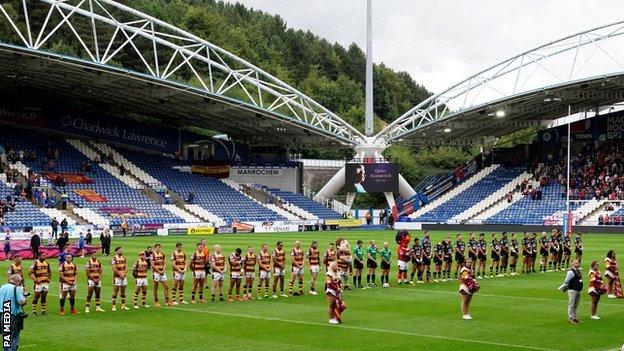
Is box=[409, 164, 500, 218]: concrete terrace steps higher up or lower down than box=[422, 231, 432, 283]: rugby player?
A: higher up

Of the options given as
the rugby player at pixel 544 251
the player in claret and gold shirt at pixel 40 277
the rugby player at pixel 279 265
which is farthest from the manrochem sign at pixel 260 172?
the player in claret and gold shirt at pixel 40 277

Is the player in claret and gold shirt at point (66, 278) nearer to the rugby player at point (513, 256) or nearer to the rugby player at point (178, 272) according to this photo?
the rugby player at point (178, 272)

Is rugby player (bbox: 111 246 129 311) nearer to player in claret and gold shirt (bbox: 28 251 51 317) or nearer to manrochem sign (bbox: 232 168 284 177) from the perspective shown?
player in claret and gold shirt (bbox: 28 251 51 317)

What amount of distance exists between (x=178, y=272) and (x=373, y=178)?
53.5m

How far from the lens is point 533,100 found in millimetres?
69438

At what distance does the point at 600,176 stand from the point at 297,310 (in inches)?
1985

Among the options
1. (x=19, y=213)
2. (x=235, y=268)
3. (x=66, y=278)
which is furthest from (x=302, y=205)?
(x=66, y=278)

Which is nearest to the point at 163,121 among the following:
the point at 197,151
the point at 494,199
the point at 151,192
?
the point at 197,151

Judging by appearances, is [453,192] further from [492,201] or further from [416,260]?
[416,260]

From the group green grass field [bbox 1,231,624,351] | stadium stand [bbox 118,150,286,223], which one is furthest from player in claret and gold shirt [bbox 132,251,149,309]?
stadium stand [bbox 118,150,286,223]

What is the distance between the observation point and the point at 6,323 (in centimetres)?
1655

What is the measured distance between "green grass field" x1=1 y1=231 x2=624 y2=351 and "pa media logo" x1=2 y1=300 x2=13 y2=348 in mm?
4038

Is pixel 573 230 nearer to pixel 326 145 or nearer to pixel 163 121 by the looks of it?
pixel 326 145

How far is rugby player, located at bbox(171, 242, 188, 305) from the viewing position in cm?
2769
